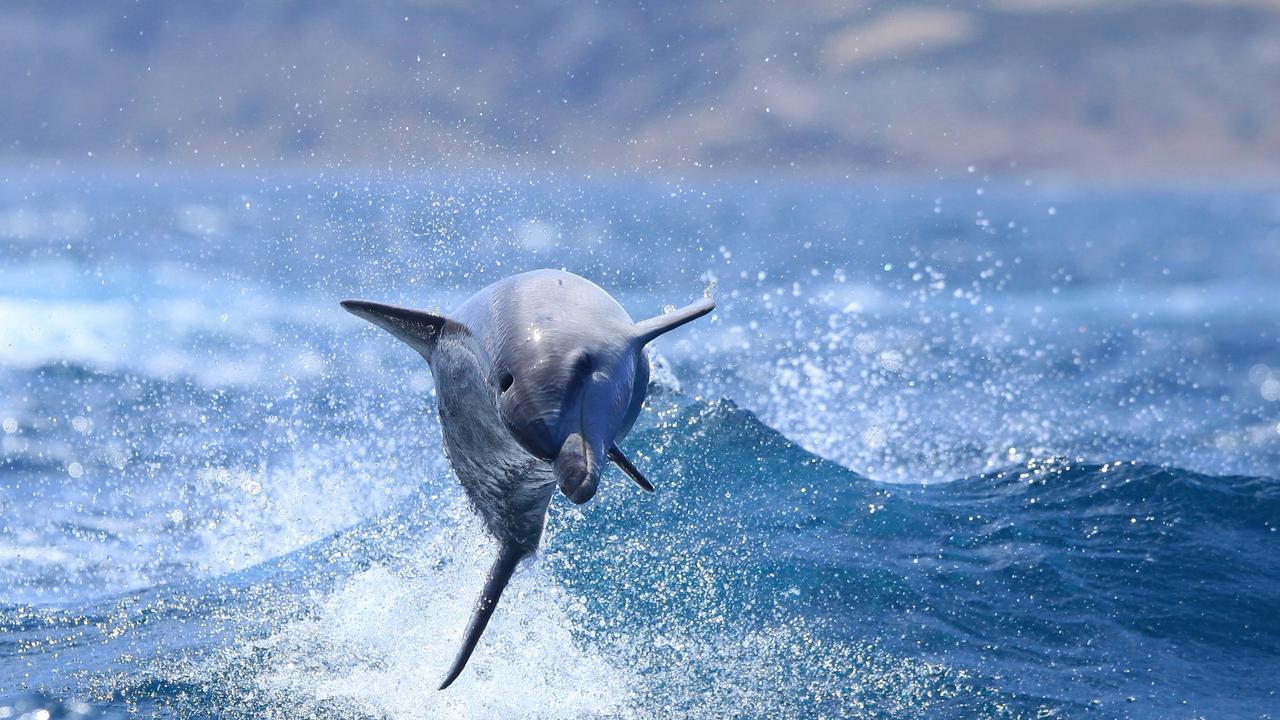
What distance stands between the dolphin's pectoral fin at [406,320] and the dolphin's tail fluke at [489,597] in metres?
1.57

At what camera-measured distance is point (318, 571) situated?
10836 millimetres

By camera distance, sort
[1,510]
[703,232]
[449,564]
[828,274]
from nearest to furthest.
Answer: [449,564], [1,510], [828,274], [703,232]

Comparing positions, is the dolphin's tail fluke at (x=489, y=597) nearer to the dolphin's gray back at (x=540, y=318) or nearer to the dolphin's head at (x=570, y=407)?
the dolphin's gray back at (x=540, y=318)

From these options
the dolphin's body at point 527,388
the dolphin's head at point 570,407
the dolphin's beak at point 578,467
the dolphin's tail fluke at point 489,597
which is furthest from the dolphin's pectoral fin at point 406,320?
the dolphin's beak at point 578,467

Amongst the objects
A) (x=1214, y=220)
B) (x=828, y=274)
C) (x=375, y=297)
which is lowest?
(x=1214, y=220)

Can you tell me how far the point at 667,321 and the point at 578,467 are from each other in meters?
1.84

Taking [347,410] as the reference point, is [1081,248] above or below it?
below

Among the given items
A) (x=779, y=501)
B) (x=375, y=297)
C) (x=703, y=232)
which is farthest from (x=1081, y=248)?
(x=779, y=501)

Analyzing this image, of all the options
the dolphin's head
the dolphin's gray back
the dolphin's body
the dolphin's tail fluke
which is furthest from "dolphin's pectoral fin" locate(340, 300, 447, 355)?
the dolphin's tail fluke

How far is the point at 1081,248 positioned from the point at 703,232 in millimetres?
29484

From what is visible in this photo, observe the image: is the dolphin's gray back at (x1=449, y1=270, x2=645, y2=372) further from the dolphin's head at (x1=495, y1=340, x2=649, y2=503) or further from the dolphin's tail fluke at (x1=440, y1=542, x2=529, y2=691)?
the dolphin's tail fluke at (x1=440, y1=542, x2=529, y2=691)

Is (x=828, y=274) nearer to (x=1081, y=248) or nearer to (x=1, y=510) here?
(x=1081, y=248)

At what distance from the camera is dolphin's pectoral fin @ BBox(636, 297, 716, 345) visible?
6.36 meters

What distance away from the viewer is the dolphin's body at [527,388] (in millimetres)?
5359
